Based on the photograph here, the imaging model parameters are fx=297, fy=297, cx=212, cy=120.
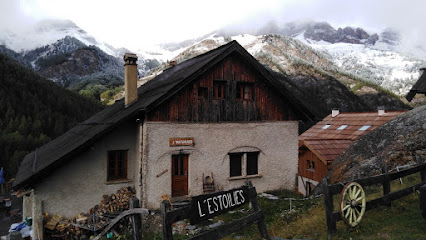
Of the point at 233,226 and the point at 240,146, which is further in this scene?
the point at 240,146

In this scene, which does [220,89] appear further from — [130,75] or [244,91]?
[130,75]

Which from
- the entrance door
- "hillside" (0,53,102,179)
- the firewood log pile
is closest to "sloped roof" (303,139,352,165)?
the entrance door

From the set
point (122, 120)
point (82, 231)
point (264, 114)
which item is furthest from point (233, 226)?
point (264, 114)

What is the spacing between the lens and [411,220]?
6500 mm

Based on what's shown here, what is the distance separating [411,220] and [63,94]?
8016 cm

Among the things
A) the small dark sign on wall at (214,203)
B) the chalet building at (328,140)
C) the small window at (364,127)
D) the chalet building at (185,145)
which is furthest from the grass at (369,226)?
the small window at (364,127)

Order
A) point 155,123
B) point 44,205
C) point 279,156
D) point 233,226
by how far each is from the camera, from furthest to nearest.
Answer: point 279,156, point 155,123, point 44,205, point 233,226

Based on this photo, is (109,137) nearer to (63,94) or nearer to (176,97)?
(176,97)

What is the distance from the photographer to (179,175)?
12523mm

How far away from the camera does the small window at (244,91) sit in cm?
1372

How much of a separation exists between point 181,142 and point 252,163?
3.86 metres

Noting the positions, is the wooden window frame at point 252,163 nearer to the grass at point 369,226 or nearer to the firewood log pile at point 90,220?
the grass at point 369,226

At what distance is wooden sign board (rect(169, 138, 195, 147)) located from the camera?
39.8 feet

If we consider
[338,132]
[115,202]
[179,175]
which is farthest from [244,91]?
[338,132]
